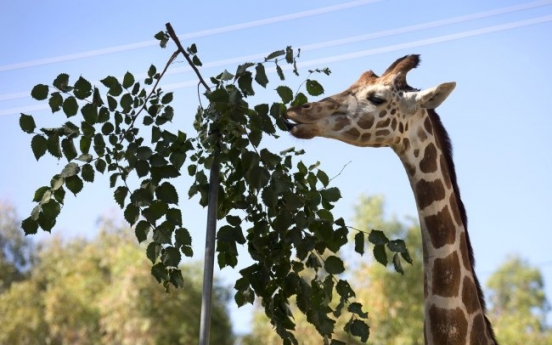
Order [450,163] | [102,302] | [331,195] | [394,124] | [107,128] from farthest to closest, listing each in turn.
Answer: [102,302] < [450,163] < [394,124] < [331,195] < [107,128]

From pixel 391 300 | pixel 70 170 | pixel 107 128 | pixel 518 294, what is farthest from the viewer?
pixel 518 294

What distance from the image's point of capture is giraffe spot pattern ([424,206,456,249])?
3.70m

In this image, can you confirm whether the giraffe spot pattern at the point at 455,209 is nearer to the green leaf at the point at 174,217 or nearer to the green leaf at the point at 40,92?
the green leaf at the point at 174,217

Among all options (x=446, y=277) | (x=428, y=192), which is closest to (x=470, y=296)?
(x=446, y=277)

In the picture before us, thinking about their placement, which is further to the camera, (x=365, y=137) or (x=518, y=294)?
(x=518, y=294)

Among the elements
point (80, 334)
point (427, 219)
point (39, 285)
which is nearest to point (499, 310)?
point (80, 334)

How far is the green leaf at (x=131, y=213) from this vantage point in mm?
3275

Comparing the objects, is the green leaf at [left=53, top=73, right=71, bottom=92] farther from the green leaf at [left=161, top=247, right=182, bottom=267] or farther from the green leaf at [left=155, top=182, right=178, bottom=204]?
the green leaf at [left=161, top=247, right=182, bottom=267]

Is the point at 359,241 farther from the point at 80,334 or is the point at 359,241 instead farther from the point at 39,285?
the point at 39,285

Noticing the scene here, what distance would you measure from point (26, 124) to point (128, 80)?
0.39 metres

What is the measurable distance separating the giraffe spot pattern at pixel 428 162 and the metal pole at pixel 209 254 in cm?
88

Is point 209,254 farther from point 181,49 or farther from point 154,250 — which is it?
point 181,49

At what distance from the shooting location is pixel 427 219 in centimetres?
373

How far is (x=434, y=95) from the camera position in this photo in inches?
146
